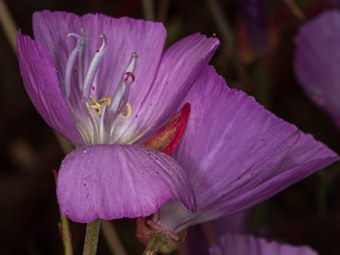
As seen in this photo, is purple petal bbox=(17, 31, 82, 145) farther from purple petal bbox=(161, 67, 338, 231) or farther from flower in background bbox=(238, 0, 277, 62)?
flower in background bbox=(238, 0, 277, 62)

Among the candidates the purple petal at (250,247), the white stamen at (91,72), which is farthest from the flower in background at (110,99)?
the purple petal at (250,247)

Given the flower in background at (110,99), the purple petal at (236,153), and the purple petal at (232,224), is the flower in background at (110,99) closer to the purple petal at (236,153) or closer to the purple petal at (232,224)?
the purple petal at (236,153)

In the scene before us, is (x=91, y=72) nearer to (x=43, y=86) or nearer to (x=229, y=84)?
(x=43, y=86)

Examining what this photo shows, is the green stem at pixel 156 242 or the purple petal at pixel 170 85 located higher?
the purple petal at pixel 170 85

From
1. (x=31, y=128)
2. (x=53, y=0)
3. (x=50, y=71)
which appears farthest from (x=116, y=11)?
(x=50, y=71)

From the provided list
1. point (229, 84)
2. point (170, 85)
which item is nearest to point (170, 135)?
point (170, 85)

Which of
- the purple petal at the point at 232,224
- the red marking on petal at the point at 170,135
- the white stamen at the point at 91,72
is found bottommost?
the purple petal at the point at 232,224
